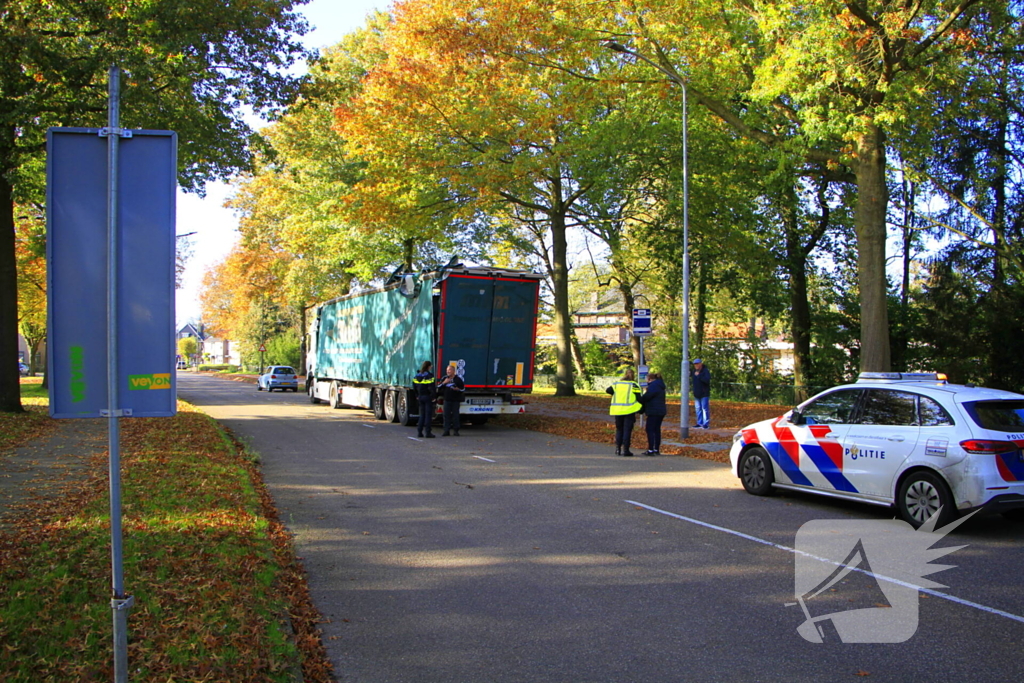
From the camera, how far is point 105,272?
373 centimetres

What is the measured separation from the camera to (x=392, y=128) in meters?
23.2

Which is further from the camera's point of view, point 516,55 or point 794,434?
point 516,55

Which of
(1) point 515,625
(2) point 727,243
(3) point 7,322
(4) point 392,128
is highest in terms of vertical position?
(4) point 392,128

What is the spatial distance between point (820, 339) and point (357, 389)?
16.7 metres

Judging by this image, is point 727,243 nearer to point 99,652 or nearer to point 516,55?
point 516,55

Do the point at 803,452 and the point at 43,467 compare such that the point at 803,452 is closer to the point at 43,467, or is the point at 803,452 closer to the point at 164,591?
the point at 164,591

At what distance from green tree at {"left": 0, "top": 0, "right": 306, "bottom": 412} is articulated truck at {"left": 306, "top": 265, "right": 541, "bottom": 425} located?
5.89 metres

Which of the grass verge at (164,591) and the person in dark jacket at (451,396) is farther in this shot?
the person in dark jacket at (451,396)

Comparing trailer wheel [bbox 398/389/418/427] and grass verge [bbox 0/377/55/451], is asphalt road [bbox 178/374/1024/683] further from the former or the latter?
trailer wheel [bbox 398/389/418/427]

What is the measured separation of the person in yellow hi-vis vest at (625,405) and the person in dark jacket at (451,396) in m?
4.53

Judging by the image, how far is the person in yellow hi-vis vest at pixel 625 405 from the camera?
46.6 ft

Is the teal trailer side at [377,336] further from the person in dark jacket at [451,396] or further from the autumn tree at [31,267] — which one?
the autumn tree at [31,267]

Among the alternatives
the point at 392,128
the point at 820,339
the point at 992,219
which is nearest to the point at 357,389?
the point at 392,128

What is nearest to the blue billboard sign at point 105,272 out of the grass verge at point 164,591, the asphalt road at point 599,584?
the grass verge at point 164,591
